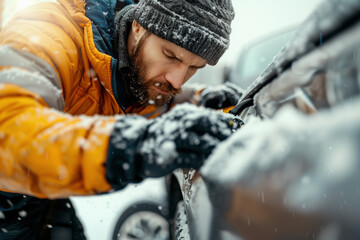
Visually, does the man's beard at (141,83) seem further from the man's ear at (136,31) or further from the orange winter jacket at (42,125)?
the orange winter jacket at (42,125)

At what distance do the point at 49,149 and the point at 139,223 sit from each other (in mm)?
1695

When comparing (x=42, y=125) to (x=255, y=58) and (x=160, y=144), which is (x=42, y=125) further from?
(x=255, y=58)

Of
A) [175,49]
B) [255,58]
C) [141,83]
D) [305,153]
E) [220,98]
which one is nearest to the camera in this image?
[305,153]

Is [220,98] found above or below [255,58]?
above

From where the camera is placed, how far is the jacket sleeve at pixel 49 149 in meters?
0.68

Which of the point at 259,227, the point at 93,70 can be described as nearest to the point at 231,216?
the point at 259,227

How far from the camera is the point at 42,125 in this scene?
0.72 m

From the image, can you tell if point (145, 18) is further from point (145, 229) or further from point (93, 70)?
point (145, 229)

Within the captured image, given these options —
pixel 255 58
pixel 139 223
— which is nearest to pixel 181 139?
pixel 139 223

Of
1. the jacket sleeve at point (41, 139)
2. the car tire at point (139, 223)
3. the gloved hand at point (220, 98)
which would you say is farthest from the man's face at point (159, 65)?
the car tire at point (139, 223)

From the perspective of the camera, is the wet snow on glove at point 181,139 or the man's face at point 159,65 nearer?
the wet snow on glove at point 181,139

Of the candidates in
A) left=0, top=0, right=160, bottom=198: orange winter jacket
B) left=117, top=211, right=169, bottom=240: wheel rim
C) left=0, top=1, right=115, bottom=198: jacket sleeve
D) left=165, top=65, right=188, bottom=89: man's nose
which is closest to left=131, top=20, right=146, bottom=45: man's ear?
left=165, top=65, right=188, bottom=89: man's nose

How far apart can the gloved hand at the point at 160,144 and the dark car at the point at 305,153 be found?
6cm

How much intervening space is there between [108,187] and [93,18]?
1.16 metres
